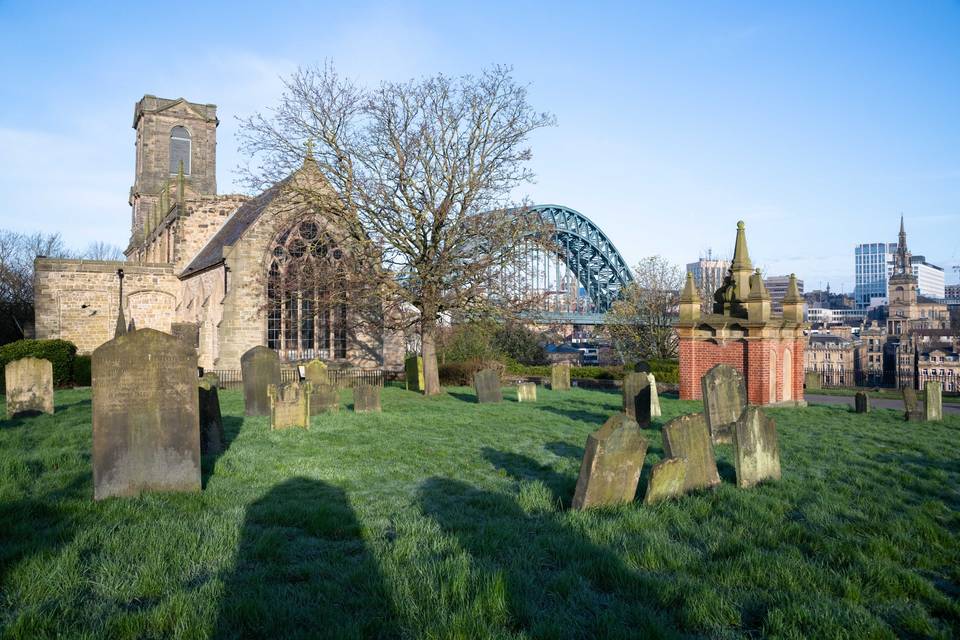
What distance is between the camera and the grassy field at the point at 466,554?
3668 mm

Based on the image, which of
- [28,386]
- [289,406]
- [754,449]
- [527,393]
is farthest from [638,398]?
[28,386]

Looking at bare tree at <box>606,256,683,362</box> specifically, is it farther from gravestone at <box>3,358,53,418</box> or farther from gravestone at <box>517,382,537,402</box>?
gravestone at <box>3,358,53,418</box>

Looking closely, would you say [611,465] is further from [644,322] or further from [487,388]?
[644,322]

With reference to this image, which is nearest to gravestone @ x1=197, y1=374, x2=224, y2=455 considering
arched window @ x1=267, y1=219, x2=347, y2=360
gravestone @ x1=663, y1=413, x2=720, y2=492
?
gravestone @ x1=663, y1=413, x2=720, y2=492

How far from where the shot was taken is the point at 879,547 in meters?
4.81

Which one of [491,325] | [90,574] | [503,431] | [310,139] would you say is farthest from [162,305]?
[90,574]

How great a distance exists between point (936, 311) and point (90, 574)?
161 metres

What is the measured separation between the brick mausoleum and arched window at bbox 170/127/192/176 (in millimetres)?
39610

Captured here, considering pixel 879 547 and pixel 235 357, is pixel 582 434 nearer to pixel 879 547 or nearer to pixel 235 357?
pixel 879 547

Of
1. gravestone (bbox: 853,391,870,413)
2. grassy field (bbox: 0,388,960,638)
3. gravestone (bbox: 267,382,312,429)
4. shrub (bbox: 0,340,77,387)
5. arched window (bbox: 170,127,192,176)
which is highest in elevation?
arched window (bbox: 170,127,192,176)

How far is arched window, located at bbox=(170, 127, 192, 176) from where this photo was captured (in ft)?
150

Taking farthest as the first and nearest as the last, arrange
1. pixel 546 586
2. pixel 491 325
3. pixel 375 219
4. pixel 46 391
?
pixel 491 325
pixel 375 219
pixel 46 391
pixel 546 586

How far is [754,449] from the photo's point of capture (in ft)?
23.6

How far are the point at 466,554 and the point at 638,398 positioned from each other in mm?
8370
